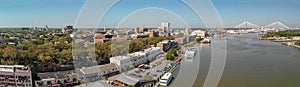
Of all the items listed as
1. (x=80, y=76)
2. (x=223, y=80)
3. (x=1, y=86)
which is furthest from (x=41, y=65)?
(x=223, y=80)

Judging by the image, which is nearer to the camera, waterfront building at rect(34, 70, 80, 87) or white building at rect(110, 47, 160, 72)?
waterfront building at rect(34, 70, 80, 87)

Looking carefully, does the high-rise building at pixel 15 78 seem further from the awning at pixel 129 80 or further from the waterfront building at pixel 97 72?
the awning at pixel 129 80

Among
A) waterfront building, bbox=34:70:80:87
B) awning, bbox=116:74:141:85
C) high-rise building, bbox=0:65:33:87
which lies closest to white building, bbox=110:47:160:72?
awning, bbox=116:74:141:85

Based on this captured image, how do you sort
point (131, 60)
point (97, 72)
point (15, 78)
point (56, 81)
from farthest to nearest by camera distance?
point (131, 60) → point (97, 72) → point (56, 81) → point (15, 78)

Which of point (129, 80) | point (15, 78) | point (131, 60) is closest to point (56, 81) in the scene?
point (15, 78)

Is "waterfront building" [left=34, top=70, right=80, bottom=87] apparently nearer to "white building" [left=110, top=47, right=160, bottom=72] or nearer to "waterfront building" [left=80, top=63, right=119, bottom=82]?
"waterfront building" [left=80, top=63, right=119, bottom=82]

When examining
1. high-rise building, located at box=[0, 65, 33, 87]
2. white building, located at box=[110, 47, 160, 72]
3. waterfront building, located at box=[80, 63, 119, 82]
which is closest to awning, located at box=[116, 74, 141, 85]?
waterfront building, located at box=[80, 63, 119, 82]

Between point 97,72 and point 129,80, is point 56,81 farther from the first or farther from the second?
point 129,80

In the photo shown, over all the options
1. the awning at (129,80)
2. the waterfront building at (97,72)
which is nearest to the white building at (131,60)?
the waterfront building at (97,72)

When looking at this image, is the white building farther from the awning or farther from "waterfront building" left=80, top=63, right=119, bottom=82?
the awning

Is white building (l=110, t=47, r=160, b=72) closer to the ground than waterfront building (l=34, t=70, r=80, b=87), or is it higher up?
higher up

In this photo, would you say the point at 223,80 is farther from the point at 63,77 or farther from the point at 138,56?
the point at 63,77
